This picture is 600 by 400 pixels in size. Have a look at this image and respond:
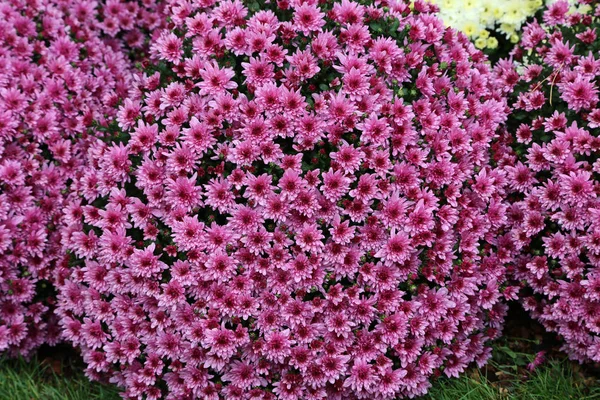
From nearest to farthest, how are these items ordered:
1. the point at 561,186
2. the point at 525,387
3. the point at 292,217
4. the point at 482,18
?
the point at 292,217 < the point at 561,186 < the point at 525,387 < the point at 482,18

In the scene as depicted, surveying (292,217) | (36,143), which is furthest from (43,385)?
(292,217)

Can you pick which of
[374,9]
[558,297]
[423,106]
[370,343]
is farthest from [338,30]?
[558,297]

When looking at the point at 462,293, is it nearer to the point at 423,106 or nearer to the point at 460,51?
the point at 423,106

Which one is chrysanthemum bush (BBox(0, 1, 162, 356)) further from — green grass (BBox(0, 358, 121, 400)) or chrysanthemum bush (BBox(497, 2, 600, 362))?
chrysanthemum bush (BBox(497, 2, 600, 362))

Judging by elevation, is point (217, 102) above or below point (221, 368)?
above

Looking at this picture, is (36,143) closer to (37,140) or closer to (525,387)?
(37,140)

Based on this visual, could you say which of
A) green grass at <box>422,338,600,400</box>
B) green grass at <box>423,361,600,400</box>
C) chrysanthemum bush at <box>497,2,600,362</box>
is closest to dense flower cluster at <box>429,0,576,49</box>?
chrysanthemum bush at <box>497,2,600,362</box>

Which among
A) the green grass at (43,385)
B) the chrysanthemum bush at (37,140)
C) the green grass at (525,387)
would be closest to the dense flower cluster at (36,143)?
the chrysanthemum bush at (37,140)

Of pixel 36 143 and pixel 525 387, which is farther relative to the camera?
pixel 36 143
